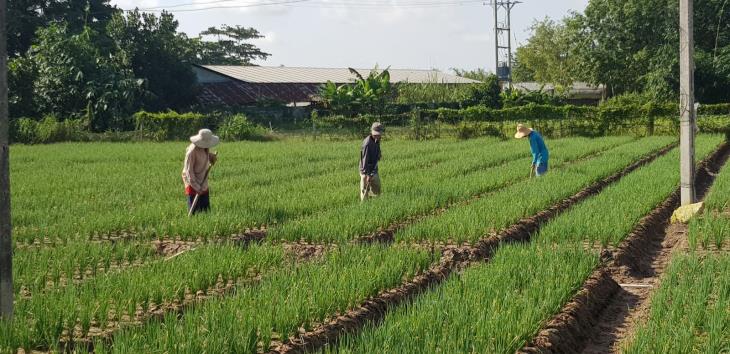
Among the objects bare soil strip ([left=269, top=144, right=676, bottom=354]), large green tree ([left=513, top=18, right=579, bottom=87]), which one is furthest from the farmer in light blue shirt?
large green tree ([left=513, top=18, right=579, bottom=87])

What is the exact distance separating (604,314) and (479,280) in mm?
1009

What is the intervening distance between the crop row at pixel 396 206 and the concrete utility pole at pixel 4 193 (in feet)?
12.3

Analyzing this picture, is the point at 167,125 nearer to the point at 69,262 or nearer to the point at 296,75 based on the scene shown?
the point at 296,75

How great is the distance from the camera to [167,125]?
30578 mm

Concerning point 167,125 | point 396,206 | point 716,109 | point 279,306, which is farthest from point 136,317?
point 716,109

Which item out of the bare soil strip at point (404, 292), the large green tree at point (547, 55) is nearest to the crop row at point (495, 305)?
the bare soil strip at point (404, 292)

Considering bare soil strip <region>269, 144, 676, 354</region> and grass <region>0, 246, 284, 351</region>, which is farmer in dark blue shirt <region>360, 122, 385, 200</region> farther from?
grass <region>0, 246, 284, 351</region>

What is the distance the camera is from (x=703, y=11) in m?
37.0

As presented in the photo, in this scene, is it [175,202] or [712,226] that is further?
[175,202]

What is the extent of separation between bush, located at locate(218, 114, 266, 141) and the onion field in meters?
15.1

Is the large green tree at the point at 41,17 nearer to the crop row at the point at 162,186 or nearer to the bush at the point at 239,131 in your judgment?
the bush at the point at 239,131

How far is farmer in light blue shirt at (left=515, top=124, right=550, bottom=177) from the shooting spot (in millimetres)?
12742

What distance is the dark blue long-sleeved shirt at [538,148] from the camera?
12713mm

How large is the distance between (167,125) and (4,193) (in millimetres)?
26341
